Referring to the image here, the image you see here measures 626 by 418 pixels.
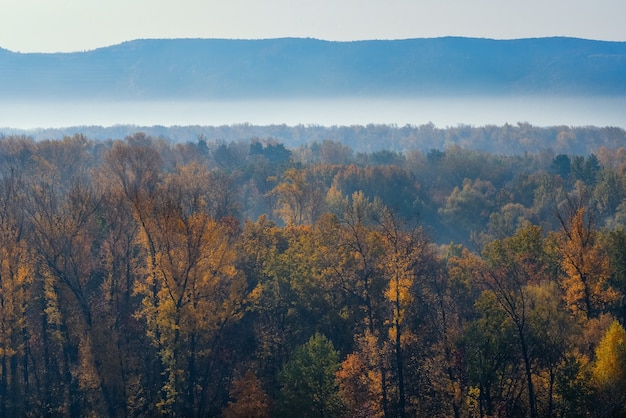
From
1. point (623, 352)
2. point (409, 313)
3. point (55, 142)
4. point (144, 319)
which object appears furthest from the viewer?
point (55, 142)

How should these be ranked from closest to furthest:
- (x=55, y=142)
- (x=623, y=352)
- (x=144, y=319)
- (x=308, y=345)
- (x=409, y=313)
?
(x=623, y=352) < (x=308, y=345) < (x=409, y=313) < (x=144, y=319) < (x=55, y=142)

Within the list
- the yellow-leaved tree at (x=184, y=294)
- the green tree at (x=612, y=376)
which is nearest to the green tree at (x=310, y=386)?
the yellow-leaved tree at (x=184, y=294)

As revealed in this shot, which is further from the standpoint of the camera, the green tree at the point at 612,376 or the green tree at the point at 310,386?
the green tree at the point at 310,386

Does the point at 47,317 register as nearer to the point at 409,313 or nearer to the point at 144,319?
the point at 144,319

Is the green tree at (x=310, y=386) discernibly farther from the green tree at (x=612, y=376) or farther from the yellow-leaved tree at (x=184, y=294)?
the green tree at (x=612, y=376)

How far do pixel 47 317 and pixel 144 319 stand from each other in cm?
555

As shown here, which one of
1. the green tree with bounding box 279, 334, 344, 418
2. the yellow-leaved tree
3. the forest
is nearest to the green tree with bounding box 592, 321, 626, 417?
the forest

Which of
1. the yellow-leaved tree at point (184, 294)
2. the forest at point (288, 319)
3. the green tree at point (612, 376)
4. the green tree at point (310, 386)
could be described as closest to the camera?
the green tree at point (612, 376)

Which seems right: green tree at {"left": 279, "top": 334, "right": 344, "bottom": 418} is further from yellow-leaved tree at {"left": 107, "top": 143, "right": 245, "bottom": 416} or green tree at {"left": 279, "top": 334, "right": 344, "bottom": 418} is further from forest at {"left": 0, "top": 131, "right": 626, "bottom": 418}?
yellow-leaved tree at {"left": 107, "top": 143, "right": 245, "bottom": 416}

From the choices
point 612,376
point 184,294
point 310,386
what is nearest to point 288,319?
point 184,294

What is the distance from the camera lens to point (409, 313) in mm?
41344

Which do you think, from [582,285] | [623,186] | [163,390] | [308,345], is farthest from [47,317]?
[623,186]

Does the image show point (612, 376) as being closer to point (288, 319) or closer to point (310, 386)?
point (310, 386)

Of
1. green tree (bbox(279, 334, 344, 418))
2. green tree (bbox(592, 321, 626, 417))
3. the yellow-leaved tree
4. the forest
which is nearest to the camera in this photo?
green tree (bbox(592, 321, 626, 417))
